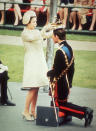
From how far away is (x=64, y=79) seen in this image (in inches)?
309

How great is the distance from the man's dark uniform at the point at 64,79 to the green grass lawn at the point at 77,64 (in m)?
3.02

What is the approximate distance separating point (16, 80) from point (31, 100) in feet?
10.3

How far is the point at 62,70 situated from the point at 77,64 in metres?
5.64

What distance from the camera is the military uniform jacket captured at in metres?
7.72

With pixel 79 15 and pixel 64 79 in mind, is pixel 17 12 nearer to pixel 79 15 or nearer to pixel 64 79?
pixel 79 15

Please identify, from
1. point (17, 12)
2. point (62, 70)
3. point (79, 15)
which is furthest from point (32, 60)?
point (17, 12)

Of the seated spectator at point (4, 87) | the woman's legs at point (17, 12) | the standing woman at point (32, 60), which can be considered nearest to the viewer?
the standing woman at point (32, 60)

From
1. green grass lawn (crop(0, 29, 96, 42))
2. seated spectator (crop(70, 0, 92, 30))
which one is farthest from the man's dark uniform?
seated spectator (crop(70, 0, 92, 30))

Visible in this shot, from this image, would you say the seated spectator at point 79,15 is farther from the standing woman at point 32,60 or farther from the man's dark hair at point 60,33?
the man's dark hair at point 60,33

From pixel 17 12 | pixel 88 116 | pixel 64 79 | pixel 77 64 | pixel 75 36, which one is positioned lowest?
pixel 77 64

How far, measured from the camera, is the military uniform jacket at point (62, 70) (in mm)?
7719

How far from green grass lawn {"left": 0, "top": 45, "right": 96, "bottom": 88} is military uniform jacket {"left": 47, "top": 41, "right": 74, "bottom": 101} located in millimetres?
3080

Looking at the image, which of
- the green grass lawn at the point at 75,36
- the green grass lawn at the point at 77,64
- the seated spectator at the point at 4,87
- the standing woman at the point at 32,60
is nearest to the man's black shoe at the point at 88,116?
the standing woman at the point at 32,60

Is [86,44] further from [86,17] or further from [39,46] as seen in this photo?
[39,46]
